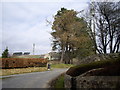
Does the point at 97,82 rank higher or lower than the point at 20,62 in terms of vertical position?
lower

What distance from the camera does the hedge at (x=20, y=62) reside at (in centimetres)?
2548

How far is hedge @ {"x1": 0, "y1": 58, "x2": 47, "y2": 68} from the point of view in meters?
25.5

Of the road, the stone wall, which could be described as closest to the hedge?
the road

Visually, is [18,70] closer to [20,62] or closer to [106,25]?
[20,62]

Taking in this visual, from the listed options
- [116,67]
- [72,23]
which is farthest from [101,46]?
[72,23]

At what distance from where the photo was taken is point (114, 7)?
66.1ft

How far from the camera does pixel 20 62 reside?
2844 cm

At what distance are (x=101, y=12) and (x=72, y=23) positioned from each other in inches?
834

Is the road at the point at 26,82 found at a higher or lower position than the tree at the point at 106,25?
lower

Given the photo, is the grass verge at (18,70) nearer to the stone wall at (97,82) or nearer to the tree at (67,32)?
the tree at (67,32)

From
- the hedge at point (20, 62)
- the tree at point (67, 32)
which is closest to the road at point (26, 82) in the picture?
the hedge at point (20, 62)

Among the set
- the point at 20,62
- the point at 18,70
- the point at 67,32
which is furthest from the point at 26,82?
the point at 67,32

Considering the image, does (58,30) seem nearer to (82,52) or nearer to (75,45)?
(75,45)

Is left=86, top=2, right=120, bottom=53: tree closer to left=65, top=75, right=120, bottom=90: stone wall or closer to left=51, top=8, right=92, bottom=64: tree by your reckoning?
left=65, top=75, right=120, bottom=90: stone wall
